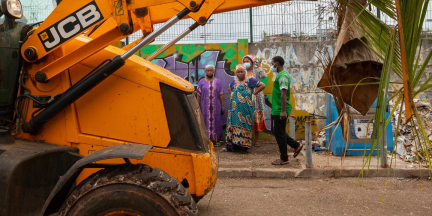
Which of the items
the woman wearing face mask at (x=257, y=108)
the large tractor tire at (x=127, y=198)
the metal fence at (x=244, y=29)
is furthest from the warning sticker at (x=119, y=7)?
the metal fence at (x=244, y=29)

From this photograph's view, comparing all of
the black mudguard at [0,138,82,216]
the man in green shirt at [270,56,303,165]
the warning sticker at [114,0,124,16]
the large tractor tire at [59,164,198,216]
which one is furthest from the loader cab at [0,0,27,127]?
the man in green shirt at [270,56,303,165]

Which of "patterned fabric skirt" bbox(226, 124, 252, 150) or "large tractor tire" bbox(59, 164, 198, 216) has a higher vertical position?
"large tractor tire" bbox(59, 164, 198, 216)

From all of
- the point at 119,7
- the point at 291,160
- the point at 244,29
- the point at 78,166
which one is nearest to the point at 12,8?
the point at 119,7

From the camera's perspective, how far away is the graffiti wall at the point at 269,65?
1107 centimetres

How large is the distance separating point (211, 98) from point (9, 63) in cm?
676

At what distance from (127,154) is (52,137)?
1.04m

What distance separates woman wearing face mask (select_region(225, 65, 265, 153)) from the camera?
952 cm

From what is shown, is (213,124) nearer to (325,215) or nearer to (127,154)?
(325,215)

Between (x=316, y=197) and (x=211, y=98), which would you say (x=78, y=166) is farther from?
(x=211, y=98)

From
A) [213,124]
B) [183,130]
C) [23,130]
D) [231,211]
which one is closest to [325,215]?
[231,211]

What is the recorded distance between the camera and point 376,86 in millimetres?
3535

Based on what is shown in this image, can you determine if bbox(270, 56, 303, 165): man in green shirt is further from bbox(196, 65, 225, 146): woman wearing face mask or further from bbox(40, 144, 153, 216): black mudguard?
Result: bbox(40, 144, 153, 216): black mudguard

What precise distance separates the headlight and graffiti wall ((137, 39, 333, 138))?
25.1 feet

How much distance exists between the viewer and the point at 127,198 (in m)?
3.05
